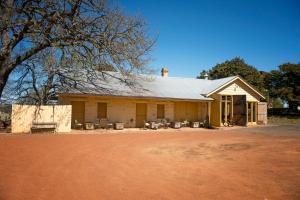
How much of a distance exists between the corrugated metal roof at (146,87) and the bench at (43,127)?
8.88ft

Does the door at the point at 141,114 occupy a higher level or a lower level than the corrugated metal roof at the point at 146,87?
lower

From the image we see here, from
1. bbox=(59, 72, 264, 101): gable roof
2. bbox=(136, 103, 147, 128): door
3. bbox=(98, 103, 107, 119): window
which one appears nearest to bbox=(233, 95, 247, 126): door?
bbox=(59, 72, 264, 101): gable roof

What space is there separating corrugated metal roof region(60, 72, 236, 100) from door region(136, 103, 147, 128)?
4.28 feet

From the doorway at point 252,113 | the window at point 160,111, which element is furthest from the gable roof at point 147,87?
the doorway at point 252,113

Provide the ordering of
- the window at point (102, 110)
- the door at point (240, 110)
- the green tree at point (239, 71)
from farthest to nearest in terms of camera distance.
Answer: the green tree at point (239, 71)
the door at point (240, 110)
the window at point (102, 110)

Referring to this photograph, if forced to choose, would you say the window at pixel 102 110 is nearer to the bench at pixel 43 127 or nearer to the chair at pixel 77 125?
the chair at pixel 77 125

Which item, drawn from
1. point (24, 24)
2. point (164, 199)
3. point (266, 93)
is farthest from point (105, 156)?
point (266, 93)

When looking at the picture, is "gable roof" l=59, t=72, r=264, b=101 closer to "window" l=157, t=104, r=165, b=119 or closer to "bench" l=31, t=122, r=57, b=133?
"window" l=157, t=104, r=165, b=119

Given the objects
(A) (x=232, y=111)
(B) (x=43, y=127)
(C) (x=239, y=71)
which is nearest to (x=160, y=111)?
(A) (x=232, y=111)

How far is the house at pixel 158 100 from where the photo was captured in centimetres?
1852

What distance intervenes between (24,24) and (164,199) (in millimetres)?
11367

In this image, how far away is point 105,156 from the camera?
8.37 metres

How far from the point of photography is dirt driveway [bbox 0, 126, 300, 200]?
188 inches

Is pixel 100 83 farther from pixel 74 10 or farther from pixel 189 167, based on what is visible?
pixel 189 167
